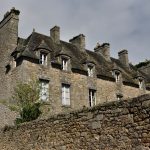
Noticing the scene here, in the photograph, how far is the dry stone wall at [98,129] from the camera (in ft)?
23.5

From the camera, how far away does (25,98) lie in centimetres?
1920

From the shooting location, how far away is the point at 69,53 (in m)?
26.5

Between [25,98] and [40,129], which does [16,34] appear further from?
[40,129]

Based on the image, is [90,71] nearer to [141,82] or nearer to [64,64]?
[64,64]

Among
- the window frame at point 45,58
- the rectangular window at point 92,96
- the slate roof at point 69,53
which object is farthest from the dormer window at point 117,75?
the window frame at point 45,58

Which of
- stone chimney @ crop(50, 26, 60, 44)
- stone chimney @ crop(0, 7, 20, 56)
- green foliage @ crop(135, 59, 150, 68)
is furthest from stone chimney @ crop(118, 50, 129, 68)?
stone chimney @ crop(0, 7, 20, 56)

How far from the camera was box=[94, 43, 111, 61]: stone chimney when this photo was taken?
31.5m

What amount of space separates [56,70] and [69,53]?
3.04m

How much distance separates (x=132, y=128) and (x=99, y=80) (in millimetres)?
19671

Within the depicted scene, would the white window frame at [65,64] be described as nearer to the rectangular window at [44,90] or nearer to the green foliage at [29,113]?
the rectangular window at [44,90]

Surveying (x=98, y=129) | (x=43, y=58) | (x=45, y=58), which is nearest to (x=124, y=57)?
(x=45, y=58)

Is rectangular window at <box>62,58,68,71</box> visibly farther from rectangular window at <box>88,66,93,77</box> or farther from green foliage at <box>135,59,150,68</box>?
green foliage at <box>135,59,150,68</box>

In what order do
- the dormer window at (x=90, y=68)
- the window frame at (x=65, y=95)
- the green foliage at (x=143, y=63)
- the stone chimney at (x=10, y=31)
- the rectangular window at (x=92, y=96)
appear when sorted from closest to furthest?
1. the window frame at (x=65, y=95)
2. the stone chimney at (x=10, y=31)
3. the rectangular window at (x=92, y=96)
4. the dormer window at (x=90, y=68)
5. the green foliage at (x=143, y=63)

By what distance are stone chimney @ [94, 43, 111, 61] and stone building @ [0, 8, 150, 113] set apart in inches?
98.7
